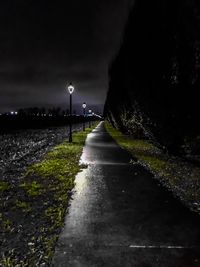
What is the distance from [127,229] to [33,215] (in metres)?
2.24

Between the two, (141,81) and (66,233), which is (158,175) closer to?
(66,233)

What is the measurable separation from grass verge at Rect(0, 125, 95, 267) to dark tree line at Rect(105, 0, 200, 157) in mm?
5914

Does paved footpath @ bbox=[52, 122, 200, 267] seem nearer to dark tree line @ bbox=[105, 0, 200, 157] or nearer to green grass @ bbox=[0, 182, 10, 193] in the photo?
green grass @ bbox=[0, 182, 10, 193]

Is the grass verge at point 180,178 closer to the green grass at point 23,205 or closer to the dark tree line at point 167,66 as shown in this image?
the dark tree line at point 167,66

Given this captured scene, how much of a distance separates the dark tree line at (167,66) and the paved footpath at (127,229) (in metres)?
5.11

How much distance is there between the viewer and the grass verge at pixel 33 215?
527cm

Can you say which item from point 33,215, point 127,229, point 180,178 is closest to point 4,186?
point 33,215

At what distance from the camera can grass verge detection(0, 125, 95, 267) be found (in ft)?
17.3

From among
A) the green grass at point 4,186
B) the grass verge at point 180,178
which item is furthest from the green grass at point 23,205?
the grass verge at point 180,178

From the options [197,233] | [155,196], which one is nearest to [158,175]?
[155,196]

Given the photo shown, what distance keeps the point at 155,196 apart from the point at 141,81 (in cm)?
1161

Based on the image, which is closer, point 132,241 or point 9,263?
point 9,263

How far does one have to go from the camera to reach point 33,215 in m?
7.34

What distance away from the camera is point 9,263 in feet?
16.2
